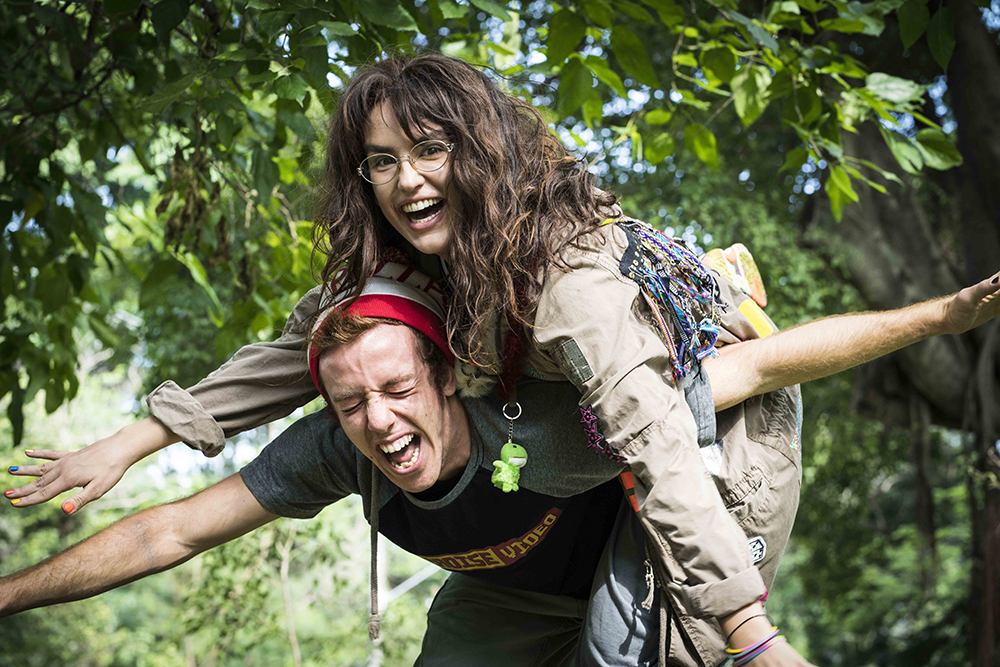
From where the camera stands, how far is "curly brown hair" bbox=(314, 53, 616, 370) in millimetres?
1580

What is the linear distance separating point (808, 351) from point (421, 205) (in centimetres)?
79

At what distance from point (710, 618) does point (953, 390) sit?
4660mm

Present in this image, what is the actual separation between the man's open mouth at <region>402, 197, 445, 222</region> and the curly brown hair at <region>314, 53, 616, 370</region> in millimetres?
46

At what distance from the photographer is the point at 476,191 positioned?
1.63 m

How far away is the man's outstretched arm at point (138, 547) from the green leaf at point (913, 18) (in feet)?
6.04

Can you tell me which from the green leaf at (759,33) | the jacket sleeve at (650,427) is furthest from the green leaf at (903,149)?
the jacket sleeve at (650,427)

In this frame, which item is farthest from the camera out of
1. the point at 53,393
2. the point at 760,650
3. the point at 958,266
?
the point at 958,266

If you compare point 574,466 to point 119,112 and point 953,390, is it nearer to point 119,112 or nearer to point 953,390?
point 119,112

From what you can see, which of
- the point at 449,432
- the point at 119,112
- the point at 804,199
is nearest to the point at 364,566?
the point at 804,199

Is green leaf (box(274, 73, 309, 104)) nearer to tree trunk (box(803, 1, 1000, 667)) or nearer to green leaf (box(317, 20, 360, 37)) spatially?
green leaf (box(317, 20, 360, 37))

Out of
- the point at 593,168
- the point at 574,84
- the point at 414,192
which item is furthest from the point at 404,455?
the point at 593,168

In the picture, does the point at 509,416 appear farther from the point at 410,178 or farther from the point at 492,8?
the point at 492,8

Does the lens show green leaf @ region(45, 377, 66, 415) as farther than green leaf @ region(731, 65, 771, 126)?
Yes

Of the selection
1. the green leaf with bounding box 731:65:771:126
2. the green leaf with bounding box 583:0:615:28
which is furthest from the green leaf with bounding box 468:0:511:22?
the green leaf with bounding box 731:65:771:126
